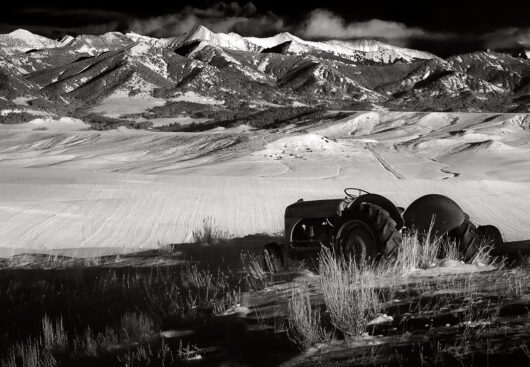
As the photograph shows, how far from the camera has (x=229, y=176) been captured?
2964 centimetres

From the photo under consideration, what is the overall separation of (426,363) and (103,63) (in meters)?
170

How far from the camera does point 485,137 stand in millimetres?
50719

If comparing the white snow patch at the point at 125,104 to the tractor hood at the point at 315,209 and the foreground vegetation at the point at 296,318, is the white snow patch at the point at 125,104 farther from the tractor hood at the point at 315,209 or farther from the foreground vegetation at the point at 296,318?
the foreground vegetation at the point at 296,318

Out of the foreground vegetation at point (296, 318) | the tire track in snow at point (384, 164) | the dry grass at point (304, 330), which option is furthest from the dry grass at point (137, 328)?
the tire track in snow at point (384, 164)

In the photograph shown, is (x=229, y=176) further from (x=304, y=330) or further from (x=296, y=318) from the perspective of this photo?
(x=304, y=330)

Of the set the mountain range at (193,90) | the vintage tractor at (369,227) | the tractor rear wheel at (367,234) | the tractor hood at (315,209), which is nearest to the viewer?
the tractor rear wheel at (367,234)

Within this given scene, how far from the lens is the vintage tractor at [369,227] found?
650 centimetres

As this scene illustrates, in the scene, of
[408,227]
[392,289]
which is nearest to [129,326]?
[392,289]

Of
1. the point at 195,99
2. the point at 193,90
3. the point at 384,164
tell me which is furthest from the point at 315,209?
the point at 193,90

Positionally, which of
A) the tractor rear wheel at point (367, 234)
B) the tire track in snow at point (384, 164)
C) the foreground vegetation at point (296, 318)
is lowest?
the foreground vegetation at point (296, 318)

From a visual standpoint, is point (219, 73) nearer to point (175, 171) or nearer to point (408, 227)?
point (175, 171)

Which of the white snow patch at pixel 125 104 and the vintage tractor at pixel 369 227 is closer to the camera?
the vintage tractor at pixel 369 227

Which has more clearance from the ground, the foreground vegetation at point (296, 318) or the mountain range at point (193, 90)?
the mountain range at point (193, 90)

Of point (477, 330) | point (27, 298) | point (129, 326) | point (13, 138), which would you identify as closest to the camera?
point (477, 330)
